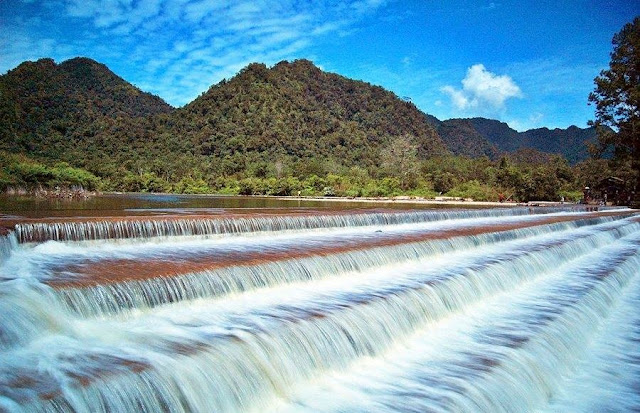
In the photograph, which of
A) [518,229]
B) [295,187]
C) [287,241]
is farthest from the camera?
[295,187]

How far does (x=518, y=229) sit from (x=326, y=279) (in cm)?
816

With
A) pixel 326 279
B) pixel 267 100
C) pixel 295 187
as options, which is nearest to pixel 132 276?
pixel 326 279

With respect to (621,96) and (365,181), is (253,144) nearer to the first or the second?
(365,181)

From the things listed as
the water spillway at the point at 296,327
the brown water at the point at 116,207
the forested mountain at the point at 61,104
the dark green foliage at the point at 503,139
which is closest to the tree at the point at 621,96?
the brown water at the point at 116,207

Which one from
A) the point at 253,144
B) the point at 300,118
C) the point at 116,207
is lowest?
the point at 116,207

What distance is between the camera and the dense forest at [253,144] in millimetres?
45750

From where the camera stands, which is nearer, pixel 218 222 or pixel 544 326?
pixel 544 326

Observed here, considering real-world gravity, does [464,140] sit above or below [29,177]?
above

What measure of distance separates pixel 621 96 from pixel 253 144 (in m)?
61.0

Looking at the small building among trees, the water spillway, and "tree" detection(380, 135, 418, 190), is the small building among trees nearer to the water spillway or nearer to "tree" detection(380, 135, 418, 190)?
"tree" detection(380, 135, 418, 190)

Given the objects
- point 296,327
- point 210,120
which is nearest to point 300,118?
point 210,120

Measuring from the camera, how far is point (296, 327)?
16.0 ft

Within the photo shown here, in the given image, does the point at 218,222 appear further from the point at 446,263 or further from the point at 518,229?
the point at 518,229

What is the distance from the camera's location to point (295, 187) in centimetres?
4941
